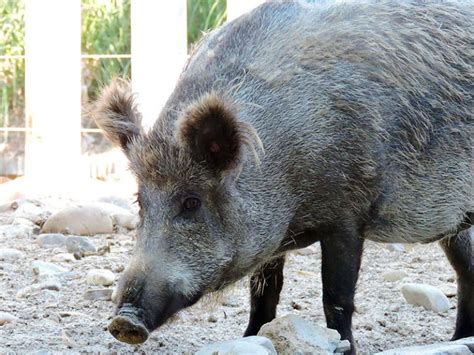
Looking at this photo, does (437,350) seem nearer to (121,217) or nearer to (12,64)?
(121,217)

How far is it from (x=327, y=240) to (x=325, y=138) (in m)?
0.40

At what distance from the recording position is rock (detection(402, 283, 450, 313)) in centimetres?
555

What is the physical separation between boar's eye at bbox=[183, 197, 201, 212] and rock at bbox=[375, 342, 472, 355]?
33.9 inches

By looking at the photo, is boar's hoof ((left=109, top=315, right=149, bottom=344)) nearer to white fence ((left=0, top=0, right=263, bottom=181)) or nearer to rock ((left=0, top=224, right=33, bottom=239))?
rock ((left=0, top=224, right=33, bottom=239))

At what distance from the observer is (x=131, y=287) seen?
3.92 meters

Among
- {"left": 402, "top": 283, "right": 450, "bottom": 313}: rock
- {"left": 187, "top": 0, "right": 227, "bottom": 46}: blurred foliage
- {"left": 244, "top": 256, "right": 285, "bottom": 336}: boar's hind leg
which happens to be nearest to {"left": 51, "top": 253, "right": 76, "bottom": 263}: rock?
{"left": 244, "top": 256, "right": 285, "bottom": 336}: boar's hind leg

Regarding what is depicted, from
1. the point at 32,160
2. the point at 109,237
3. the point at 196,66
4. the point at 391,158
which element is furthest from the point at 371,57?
the point at 32,160

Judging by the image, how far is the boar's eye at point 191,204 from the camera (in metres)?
4.23

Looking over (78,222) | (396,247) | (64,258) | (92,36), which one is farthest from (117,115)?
(92,36)

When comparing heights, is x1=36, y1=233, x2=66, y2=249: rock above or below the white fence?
below

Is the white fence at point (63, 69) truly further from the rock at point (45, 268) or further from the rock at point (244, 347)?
the rock at point (244, 347)

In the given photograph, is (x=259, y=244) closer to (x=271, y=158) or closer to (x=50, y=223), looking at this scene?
→ (x=271, y=158)

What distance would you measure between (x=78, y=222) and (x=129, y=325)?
3131 mm

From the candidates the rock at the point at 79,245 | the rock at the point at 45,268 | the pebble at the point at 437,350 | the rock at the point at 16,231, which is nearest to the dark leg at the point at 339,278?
the pebble at the point at 437,350
